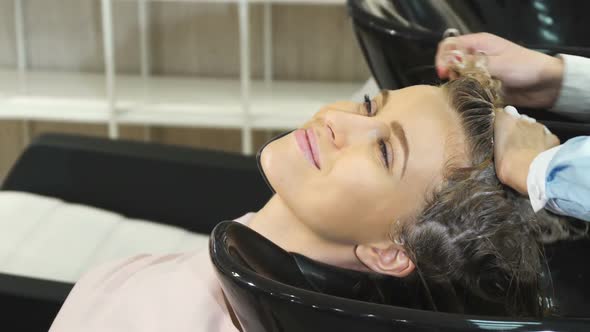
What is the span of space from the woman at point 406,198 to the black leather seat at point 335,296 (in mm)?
35

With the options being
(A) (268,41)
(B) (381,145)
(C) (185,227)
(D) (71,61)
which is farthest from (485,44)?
(D) (71,61)

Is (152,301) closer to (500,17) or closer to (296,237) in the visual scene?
(296,237)

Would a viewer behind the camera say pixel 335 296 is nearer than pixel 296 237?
Yes

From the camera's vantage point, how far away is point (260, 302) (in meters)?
0.83

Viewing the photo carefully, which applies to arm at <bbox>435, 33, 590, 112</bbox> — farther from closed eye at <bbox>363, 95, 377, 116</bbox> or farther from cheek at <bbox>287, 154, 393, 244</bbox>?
cheek at <bbox>287, 154, 393, 244</bbox>

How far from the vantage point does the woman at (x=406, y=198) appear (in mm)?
1017

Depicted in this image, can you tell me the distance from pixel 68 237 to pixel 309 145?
81cm

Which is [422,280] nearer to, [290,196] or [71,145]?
[290,196]

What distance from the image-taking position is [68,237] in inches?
67.9

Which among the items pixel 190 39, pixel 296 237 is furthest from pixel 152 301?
pixel 190 39

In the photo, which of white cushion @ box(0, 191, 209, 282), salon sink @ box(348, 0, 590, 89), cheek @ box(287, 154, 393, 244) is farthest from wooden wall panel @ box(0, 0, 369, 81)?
cheek @ box(287, 154, 393, 244)

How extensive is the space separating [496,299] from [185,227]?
917mm

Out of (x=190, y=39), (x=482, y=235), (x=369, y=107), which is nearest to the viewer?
(x=482, y=235)

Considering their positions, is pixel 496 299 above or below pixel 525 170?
below
